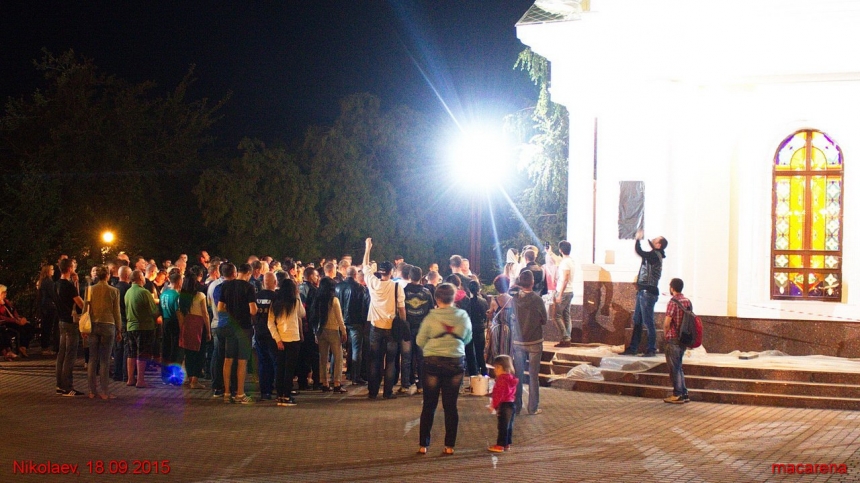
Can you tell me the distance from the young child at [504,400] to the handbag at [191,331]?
6286 millimetres

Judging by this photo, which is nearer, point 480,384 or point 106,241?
point 480,384

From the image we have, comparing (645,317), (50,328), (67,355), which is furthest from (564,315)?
(50,328)

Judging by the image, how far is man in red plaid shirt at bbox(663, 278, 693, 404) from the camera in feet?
42.2

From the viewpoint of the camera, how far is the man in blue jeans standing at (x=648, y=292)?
1511 cm

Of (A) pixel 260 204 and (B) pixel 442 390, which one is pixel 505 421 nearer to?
(B) pixel 442 390

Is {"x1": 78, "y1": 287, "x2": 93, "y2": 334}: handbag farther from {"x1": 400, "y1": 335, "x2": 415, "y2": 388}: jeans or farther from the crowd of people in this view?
{"x1": 400, "y1": 335, "x2": 415, "y2": 388}: jeans

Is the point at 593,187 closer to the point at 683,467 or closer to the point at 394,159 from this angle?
the point at 683,467

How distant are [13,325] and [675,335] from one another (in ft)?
42.1

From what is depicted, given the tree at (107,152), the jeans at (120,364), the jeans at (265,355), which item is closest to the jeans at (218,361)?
the jeans at (265,355)

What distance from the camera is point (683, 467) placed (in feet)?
29.4

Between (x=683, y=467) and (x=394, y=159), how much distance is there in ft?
106

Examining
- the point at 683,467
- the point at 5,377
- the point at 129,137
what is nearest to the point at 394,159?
the point at 129,137

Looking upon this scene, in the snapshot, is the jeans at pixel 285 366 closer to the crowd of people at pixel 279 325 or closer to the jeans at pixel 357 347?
the crowd of people at pixel 279 325

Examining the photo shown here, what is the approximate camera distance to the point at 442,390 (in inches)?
376
